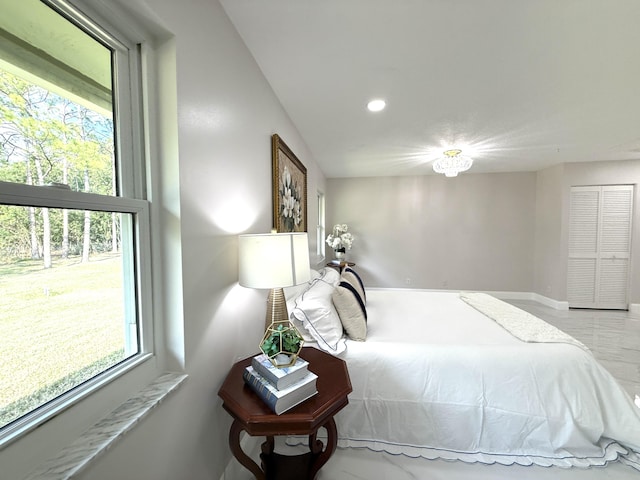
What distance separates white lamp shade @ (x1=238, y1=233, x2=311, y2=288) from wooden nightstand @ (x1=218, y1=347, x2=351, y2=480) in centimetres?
46

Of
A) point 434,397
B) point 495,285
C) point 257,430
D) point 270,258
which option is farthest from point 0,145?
point 495,285

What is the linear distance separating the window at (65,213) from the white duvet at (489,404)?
123cm

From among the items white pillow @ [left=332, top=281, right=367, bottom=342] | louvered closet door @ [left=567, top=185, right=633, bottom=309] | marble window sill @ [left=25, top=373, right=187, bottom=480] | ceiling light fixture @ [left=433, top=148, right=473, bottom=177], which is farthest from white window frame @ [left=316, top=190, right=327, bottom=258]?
louvered closet door @ [left=567, top=185, right=633, bottom=309]

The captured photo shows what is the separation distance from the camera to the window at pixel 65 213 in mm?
542

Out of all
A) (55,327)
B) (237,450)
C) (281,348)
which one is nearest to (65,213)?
(55,327)

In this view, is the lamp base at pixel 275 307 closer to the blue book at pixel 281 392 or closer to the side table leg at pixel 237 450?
the blue book at pixel 281 392

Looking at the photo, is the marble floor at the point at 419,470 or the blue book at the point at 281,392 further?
the marble floor at the point at 419,470

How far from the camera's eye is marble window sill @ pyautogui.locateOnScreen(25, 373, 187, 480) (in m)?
0.55

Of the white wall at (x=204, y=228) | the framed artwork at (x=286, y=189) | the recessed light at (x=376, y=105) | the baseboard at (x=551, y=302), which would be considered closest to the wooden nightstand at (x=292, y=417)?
the white wall at (x=204, y=228)

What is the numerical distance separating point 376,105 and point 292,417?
2258 mm

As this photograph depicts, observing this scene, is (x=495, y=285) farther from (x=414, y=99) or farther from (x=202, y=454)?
(x=202, y=454)

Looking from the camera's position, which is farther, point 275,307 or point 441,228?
point 441,228

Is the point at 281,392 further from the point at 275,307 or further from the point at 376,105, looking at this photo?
the point at 376,105

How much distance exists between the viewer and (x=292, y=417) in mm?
909
